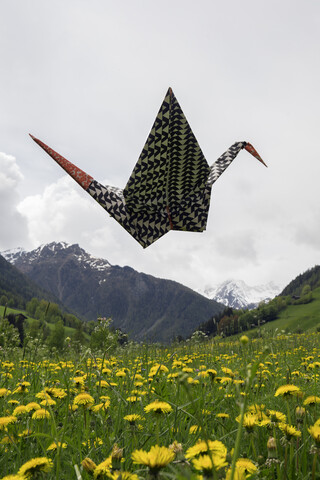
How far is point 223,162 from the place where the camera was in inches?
139

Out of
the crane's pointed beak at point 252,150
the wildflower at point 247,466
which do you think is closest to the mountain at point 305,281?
the crane's pointed beak at point 252,150

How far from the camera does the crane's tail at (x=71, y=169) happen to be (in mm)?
3035

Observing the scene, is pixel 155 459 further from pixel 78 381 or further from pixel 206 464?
pixel 78 381

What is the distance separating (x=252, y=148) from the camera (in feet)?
12.3

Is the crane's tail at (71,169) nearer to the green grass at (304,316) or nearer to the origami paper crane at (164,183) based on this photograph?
the origami paper crane at (164,183)

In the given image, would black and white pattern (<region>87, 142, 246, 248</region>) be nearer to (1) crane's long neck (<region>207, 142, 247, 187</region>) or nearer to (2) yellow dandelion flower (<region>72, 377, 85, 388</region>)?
(1) crane's long neck (<region>207, 142, 247, 187</region>)

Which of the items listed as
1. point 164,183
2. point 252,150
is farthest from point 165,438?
point 252,150

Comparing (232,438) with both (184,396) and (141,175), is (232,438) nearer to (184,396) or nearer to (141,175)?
(184,396)

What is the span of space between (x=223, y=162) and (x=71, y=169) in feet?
5.46

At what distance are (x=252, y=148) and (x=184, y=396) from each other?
2.90 metres

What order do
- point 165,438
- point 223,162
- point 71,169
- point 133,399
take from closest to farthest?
1. point 165,438
2. point 133,399
3. point 71,169
4. point 223,162

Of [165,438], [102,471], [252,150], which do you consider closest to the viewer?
[102,471]

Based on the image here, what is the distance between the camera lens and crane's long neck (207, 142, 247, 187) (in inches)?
133

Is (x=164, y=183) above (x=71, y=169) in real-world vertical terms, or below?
below
